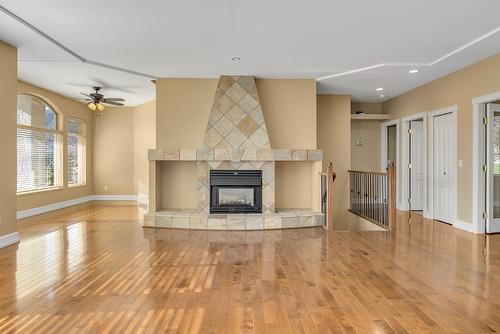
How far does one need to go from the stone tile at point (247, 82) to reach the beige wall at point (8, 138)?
3.56 m

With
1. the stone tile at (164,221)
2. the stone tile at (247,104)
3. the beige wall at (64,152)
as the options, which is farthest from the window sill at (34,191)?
the stone tile at (247,104)

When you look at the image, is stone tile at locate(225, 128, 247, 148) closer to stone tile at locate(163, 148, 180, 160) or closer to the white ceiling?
stone tile at locate(163, 148, 180, 160)

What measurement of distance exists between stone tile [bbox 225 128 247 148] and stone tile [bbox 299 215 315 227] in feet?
5.76

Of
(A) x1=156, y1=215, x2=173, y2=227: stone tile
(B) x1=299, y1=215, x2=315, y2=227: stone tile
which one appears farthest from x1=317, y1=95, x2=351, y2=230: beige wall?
(A) x1=156, y1=215, x2=173, y2=227: stone tile

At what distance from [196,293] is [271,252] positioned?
1.65 m

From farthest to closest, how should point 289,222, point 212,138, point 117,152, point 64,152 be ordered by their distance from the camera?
point 117,152 < point 64,152 < point 212,138 < point 289,222

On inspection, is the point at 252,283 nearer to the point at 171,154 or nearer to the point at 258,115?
the point at 171,154

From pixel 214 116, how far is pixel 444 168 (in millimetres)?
4441

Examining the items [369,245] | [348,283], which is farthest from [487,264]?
[348,283]

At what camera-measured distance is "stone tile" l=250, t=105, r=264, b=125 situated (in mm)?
6527

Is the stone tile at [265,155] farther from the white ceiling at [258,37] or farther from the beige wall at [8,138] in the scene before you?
the beige wall at [8,138]

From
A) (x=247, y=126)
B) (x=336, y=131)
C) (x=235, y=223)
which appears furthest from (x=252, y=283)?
(x=336, y=131)

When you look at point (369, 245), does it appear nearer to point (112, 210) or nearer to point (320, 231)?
point (320, 231)

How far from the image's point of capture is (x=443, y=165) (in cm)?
668
